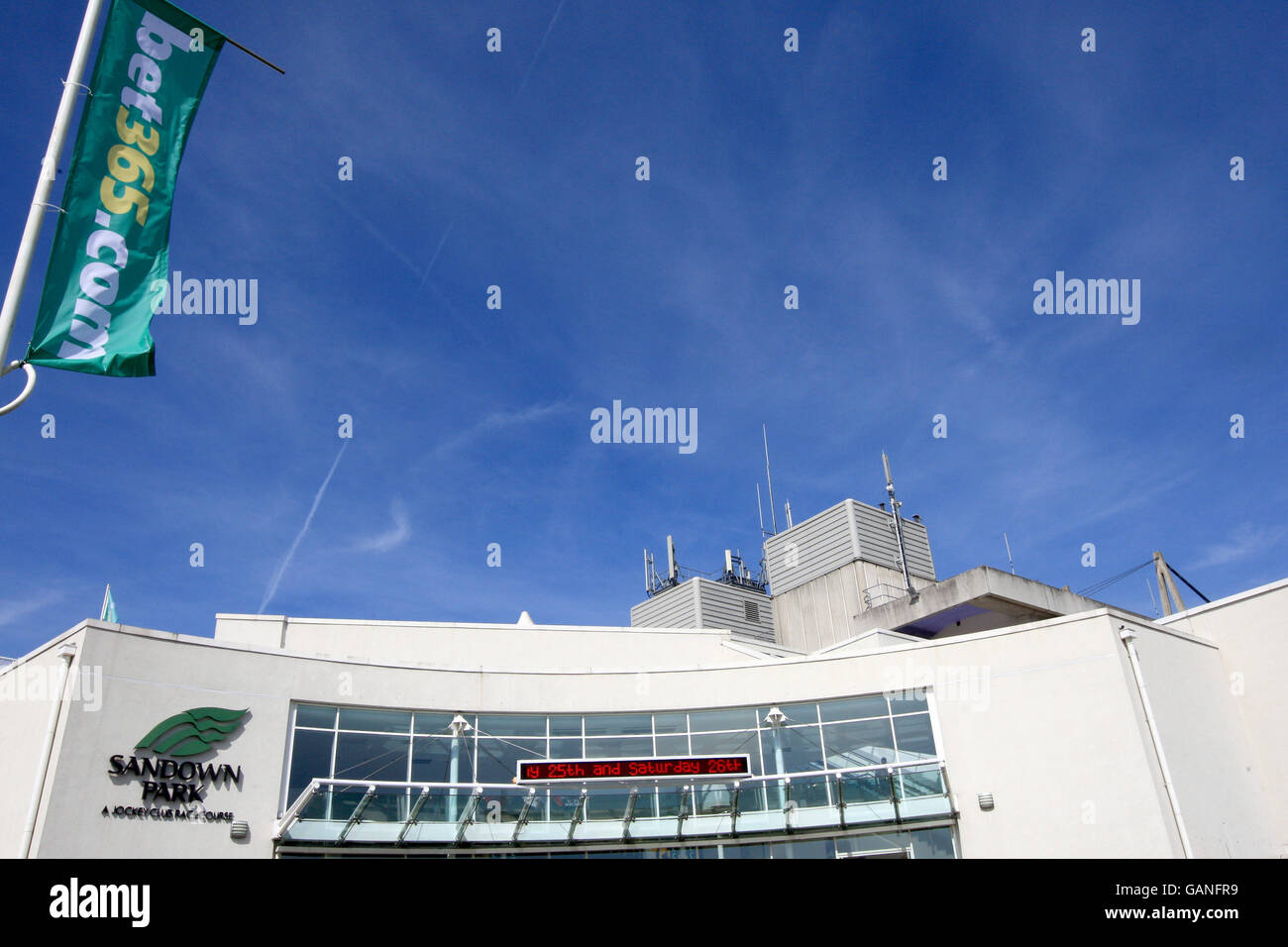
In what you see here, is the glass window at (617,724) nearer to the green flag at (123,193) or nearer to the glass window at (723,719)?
the glass window at (723,719)

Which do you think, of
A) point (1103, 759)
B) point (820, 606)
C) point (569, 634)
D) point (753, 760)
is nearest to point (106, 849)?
point (753, 760)

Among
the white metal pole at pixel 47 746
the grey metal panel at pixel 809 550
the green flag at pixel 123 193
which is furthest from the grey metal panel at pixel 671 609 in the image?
the green flag at pixel 123 193

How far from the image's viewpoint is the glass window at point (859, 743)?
22.3m

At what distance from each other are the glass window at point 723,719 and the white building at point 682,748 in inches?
2.9

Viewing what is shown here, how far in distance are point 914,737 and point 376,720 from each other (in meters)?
12.6

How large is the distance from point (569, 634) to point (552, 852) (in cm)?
1081

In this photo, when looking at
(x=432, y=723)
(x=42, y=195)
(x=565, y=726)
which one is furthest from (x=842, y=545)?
(x=42, y=195)

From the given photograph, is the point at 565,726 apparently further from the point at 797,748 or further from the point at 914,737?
the point at 914,737

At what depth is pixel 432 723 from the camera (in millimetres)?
22500

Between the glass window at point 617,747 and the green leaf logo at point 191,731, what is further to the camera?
the glass window at point 617,747

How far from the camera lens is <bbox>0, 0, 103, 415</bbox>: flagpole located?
8.79 m

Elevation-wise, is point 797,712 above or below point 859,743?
above
